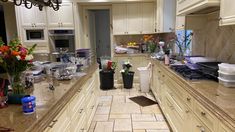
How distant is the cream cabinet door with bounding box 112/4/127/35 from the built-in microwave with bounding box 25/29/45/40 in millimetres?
2102

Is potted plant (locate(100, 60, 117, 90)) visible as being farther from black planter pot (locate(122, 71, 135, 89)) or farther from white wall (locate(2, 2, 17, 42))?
white wall (locate(2, 2, 17, 42))

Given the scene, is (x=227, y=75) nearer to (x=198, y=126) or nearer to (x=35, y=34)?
(x=198, y=126)

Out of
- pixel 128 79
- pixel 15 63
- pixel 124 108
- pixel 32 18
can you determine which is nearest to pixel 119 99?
pixel 124 108

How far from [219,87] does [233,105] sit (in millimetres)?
506

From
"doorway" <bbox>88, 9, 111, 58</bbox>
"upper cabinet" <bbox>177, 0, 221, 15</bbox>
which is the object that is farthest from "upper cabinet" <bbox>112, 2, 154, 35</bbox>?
"upper cabinet" <bbox>177, 0, 221, 15</bbox>

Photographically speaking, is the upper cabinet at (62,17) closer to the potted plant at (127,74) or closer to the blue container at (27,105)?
the potted plant at (127,74)

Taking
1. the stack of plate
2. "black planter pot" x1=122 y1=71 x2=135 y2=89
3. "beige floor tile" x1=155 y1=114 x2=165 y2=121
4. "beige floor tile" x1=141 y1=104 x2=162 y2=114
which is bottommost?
"beige floor tile" x1=155 y1=114 x2=165 y2=121

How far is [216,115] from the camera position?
4.55ft

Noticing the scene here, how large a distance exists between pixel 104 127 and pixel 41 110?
6.30ft

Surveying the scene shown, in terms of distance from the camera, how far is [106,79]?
5160 millimetres

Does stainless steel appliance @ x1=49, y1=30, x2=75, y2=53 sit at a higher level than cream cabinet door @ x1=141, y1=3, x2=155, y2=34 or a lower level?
lower

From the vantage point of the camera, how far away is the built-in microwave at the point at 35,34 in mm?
5488

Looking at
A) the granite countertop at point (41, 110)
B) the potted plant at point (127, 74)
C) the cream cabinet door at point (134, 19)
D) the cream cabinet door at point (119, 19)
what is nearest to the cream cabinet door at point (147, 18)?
the cream cabinet door at point (134, 19)

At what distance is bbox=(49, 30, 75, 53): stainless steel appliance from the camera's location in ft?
17.8
